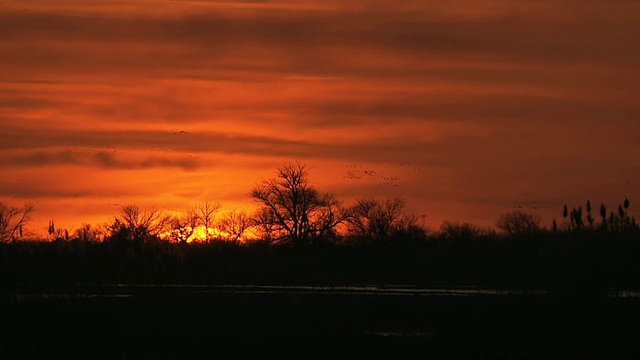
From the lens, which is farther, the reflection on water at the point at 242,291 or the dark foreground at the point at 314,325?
the reflection on water at the point at 242,291

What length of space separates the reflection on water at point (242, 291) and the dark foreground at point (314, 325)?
7.8 inches

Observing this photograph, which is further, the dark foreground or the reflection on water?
the reflection on water

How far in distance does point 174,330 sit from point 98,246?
40.7 meters

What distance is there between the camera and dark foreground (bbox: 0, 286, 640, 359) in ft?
102

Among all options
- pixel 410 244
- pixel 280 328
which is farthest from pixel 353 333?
pixel 410 244

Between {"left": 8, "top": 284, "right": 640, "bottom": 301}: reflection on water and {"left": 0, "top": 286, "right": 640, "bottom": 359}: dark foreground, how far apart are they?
0.20 metres

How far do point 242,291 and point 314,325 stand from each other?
13852 millimetres

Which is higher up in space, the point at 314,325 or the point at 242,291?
the point at 242,291

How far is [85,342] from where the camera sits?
33406 millimetres

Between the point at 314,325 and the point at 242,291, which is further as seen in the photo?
the point at 242,291

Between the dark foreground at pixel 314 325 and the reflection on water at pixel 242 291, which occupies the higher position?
the reflection on water at pixel 242 291

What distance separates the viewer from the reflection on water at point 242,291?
47156 mm

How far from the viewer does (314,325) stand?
121ft

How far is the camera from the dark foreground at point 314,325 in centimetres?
3122
